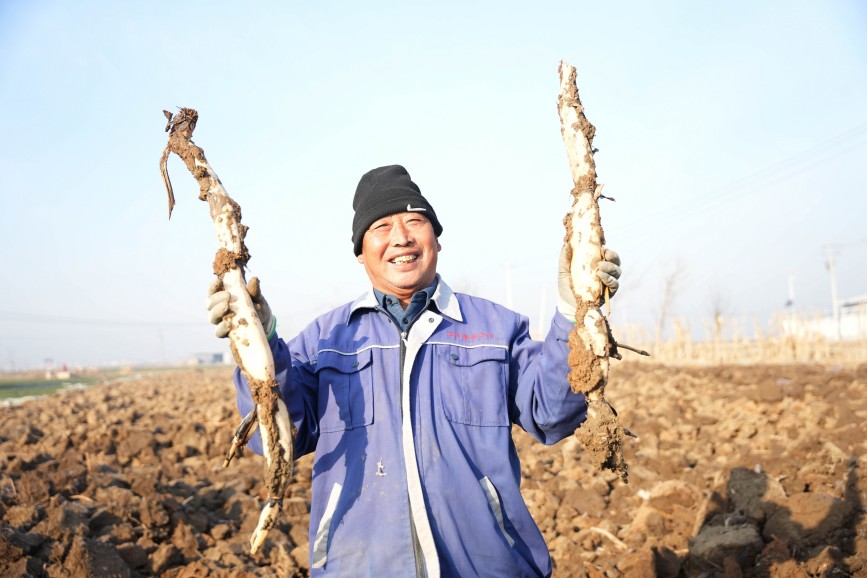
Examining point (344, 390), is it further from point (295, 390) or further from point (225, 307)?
point (225, 307)

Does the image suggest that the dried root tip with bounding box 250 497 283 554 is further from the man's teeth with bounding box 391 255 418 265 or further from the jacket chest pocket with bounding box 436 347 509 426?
the man's teeth with bounding box 391 255 418 265

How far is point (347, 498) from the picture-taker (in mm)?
2139

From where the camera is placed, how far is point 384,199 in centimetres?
246

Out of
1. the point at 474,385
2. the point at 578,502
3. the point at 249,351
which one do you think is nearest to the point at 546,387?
the point at 474,385

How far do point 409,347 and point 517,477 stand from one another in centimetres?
59

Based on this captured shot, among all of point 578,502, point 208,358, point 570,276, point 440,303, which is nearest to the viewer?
point 570,276

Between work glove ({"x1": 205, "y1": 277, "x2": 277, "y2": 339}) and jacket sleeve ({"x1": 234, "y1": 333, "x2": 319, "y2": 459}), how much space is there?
0.07m

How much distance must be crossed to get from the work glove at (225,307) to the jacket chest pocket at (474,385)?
62 centimetres

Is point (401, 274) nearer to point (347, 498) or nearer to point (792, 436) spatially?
point (347, 498)

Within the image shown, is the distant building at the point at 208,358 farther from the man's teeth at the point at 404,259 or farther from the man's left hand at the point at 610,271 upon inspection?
the man's left hand at the point at 610,271

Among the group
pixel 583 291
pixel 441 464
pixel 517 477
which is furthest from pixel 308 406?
pixel 583 291

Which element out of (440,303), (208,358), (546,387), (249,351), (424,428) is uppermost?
(208,358)

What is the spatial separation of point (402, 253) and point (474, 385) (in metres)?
0.57

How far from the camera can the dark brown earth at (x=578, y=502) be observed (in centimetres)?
390
